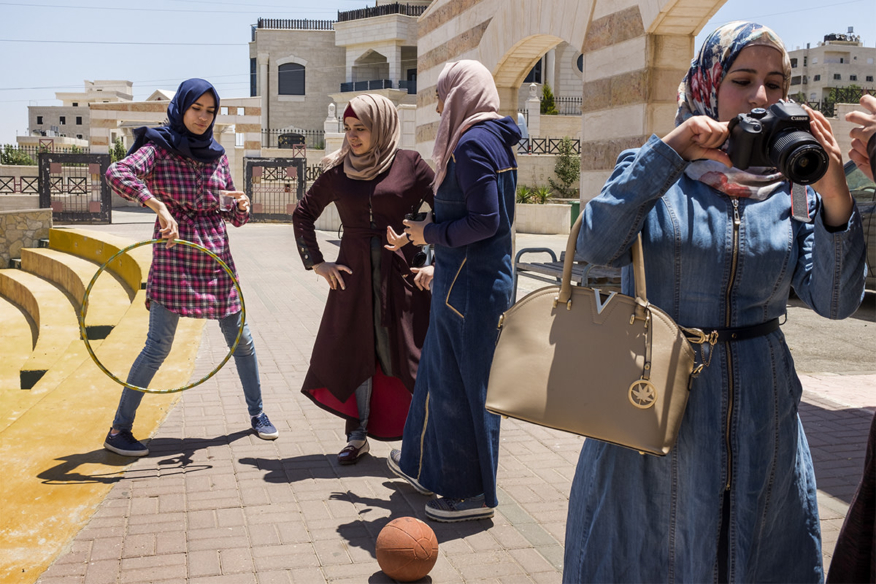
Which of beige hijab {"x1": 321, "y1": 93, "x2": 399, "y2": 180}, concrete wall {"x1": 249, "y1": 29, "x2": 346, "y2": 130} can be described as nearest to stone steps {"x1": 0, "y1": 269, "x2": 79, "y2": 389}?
beige hijab {"x1": 321, "y1": 93, "x2": 399, "y2": 180}

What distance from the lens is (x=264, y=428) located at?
5609 millimetres

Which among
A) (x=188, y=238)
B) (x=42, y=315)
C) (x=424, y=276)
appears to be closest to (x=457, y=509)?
Answer: (x=424, y=276)

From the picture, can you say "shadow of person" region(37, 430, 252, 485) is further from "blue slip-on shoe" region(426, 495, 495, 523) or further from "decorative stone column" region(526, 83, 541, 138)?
"decorative stone column" region(526, 83, 541, 138)

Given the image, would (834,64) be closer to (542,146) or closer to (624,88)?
(542,146)

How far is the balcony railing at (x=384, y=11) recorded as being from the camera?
5553cm

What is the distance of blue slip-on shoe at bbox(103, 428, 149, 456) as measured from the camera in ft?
16.7

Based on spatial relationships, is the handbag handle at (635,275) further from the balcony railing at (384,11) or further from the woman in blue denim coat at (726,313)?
the balcony railing at (384,11)

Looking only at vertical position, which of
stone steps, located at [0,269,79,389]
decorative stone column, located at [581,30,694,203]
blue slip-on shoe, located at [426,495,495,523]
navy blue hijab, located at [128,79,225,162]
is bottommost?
stone steps, located at [0,269,79,389]

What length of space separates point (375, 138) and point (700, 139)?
2822 millimetres

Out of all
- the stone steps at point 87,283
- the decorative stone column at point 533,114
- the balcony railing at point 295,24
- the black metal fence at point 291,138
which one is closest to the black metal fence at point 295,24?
the balcony railing at point 295,24

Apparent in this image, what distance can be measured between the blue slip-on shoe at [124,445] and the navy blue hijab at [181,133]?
169cm

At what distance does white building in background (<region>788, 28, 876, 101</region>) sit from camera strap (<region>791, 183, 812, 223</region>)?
11686 cm

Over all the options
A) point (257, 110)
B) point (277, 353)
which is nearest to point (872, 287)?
point (277, 353)

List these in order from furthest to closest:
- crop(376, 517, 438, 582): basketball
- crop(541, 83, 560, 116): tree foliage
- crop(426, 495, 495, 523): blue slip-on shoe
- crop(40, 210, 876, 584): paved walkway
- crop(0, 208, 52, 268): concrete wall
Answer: crop(541, 83, 560, 116): tree foliage, crop(0, 208, 52, 268): concrete wall, crop(426, 495, 495, 523): blue slip-on shoe, crop(40, 210, 876, 584): paved walkway, crop(376, 517, 438, 582): basketball
